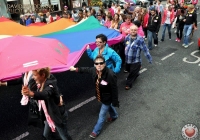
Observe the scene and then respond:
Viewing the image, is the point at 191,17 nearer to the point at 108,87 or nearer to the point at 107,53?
the point at 107,53

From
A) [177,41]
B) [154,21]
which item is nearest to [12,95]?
[154,21]

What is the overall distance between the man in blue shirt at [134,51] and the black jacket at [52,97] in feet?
8.82

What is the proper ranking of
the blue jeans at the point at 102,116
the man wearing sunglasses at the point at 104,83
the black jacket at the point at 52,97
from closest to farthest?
the black jacket at the point at 52,97 < the man wearing sunglasses at the point at 104,83 < the blue jeans at the point at 102,116

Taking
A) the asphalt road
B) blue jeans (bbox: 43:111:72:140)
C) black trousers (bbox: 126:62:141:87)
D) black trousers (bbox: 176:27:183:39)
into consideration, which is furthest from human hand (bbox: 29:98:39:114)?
black trousers (bbox: 176:27:183:39)

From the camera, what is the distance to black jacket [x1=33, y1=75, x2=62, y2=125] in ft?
8.93

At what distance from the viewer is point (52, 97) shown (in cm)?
294

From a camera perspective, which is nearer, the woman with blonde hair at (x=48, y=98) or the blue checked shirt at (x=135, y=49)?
the woman with blonde hair at (x=48, y=98)

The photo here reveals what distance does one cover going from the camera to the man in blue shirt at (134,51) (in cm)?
506

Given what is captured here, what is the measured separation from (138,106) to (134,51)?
136 cm

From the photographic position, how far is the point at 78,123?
432 centimetres

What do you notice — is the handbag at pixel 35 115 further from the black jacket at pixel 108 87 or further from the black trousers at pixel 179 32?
the black trousers at pixel 179 32

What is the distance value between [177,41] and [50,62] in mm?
8037

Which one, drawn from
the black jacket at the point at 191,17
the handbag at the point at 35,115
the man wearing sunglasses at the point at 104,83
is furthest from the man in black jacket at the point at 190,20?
the handbag at the point at 35,115

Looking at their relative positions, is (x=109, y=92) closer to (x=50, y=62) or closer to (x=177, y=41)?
(x=50, y=62)
